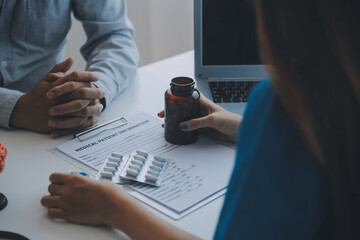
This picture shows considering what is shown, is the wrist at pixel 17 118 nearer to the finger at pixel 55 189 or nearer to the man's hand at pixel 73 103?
the man's hand at pixel 73 103

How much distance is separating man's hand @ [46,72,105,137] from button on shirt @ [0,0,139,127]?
12 cm

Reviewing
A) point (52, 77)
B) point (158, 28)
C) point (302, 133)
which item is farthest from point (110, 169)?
point (158, 28)

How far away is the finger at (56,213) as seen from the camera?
0.67 metres

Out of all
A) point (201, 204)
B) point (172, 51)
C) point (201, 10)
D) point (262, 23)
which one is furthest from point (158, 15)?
point (262, 23)

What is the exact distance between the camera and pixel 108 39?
1282 millimetres

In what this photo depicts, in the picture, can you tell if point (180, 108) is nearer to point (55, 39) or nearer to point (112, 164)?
point (112, 164)

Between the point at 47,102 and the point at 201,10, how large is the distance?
0.47 m

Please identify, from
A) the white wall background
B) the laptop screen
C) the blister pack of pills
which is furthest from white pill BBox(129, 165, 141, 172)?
the white wall background

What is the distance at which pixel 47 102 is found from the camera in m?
0.97

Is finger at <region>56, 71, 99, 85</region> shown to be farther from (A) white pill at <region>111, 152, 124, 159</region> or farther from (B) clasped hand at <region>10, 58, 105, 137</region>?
(A) white pill at <region>111, 152, 124, 159</region>

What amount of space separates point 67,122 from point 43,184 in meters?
0.20

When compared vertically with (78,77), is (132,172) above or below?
below

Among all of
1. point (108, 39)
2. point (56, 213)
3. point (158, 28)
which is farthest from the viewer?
point (158, 28)

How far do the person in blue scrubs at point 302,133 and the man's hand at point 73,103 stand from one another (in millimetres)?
533
